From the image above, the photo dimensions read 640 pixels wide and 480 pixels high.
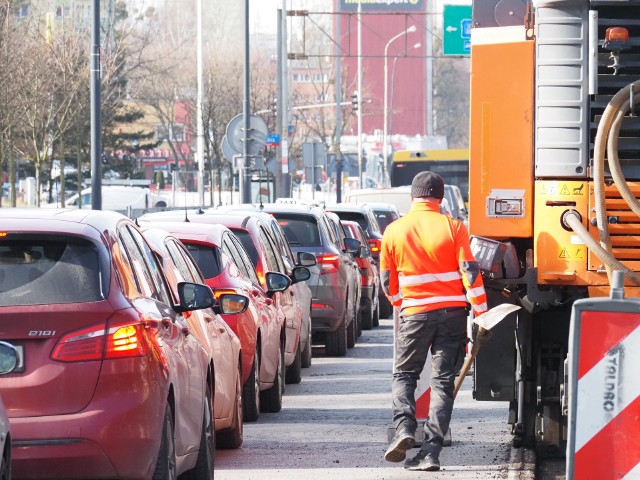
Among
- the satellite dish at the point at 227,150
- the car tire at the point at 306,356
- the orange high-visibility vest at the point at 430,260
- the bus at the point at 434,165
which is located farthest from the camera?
the bus at the point at 434,165

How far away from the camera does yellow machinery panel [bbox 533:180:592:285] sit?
31.9 ft

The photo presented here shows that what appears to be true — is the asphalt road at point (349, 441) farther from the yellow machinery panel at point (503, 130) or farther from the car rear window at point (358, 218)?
the car rear window at point (358, 218)

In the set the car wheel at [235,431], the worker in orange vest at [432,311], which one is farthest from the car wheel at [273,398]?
the worker in orange vest at [432,311]

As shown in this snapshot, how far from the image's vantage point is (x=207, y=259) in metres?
11.9

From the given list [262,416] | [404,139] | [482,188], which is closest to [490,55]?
[482,188]

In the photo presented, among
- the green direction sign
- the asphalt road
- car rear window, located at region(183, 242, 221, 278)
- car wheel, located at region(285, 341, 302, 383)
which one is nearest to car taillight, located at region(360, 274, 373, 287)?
the asphalt road

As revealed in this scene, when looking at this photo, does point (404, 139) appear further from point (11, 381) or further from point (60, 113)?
point (11, 381)

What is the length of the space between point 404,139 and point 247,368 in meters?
101

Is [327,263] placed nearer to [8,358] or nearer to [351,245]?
[351,245]

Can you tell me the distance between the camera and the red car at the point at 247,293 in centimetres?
1176

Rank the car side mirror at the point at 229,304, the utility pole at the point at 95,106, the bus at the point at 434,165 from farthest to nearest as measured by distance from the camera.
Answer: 1. the bus at the point at 434,165
2. the utility pole at the point at 95,106
3. the car side mirror at the point at 229,304

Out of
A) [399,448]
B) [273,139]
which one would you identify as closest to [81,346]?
[399,448]

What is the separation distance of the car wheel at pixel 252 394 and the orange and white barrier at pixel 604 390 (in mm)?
5412

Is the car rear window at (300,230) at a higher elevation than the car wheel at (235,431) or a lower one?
higher
